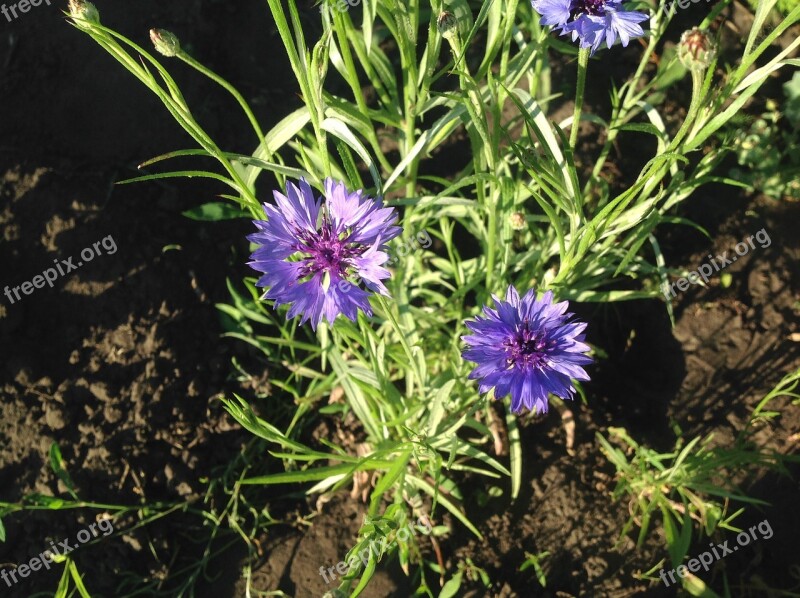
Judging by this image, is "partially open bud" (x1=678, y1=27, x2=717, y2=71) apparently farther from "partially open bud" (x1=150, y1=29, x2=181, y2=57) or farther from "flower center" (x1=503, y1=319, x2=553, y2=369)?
"partially open bud" (x1=150, y1=29, x2=181, y2=57)

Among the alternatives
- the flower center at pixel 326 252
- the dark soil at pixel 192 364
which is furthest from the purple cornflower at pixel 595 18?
the dark soil at pixel 192 364

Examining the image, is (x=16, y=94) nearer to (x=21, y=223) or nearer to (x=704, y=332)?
(x=21, y=223)

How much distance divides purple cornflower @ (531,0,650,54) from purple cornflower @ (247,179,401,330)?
422mm

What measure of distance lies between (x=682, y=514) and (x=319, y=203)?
1337mm

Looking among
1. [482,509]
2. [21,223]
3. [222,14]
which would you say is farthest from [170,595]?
[222,14]

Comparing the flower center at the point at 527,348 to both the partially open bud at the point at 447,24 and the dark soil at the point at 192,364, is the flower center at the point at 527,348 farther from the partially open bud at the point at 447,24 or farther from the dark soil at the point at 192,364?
the dark soil at the point at 192,364

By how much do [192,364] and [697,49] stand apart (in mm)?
1496

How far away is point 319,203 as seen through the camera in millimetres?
1124

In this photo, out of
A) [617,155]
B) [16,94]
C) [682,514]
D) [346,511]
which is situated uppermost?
[16,94]

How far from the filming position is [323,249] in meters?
1.12

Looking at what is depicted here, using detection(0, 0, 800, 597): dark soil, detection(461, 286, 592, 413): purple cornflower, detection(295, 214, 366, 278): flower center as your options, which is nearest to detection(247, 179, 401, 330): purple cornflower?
detection(295, 214, 366, 278): flower center

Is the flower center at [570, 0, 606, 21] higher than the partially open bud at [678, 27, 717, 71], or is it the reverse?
the flower center at [570, 0, 606, 21]

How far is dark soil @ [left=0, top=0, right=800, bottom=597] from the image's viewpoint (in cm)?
174

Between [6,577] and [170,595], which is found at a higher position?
[6,577]
